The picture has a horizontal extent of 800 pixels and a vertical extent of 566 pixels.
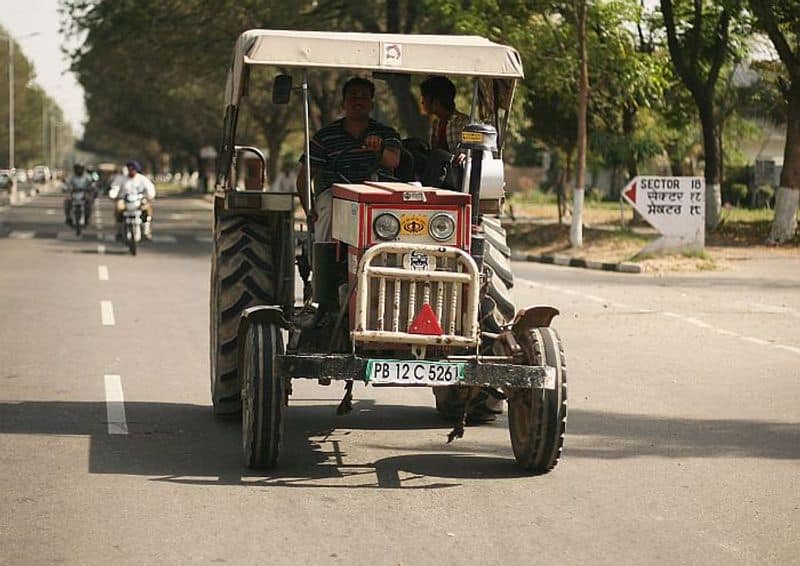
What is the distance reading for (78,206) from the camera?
3634cm

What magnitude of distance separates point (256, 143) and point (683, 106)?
5422cm

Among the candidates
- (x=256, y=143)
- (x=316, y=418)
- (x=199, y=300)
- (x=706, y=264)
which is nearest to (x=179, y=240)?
(x=706, y=264)

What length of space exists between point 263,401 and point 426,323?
0.97 m

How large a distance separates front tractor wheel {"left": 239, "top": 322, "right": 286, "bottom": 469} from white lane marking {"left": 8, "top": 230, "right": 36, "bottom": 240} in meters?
27.4

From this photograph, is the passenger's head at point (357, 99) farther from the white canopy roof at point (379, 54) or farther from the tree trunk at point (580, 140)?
the tree trunk at point (580, 140)

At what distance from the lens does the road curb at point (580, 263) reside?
26864 mm

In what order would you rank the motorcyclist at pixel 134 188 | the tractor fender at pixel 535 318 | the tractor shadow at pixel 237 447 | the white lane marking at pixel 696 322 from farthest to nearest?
the motorcyclist at pixel 134 188 → the white lane marking at pixel 696 322 → the tractor fender at pixel 535 318 → the tractor shadow at pixel 237 447

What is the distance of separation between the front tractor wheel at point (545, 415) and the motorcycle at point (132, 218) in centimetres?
2041

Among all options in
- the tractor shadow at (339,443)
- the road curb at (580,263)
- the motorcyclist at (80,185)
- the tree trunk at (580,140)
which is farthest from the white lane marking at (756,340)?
the motorcyclist at (80,185)

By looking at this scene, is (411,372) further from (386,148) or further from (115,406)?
(115,406)

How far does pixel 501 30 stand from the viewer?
1294 inches

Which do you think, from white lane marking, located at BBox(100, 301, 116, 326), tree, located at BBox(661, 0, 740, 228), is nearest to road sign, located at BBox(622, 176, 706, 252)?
tree, located at BBox(661, 0, 740, 228)

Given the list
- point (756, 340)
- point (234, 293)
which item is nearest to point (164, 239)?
point (756, 340)

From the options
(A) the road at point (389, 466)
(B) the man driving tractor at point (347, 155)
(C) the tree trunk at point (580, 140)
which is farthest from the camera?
(C) the tree trunk at point (580, 140)
